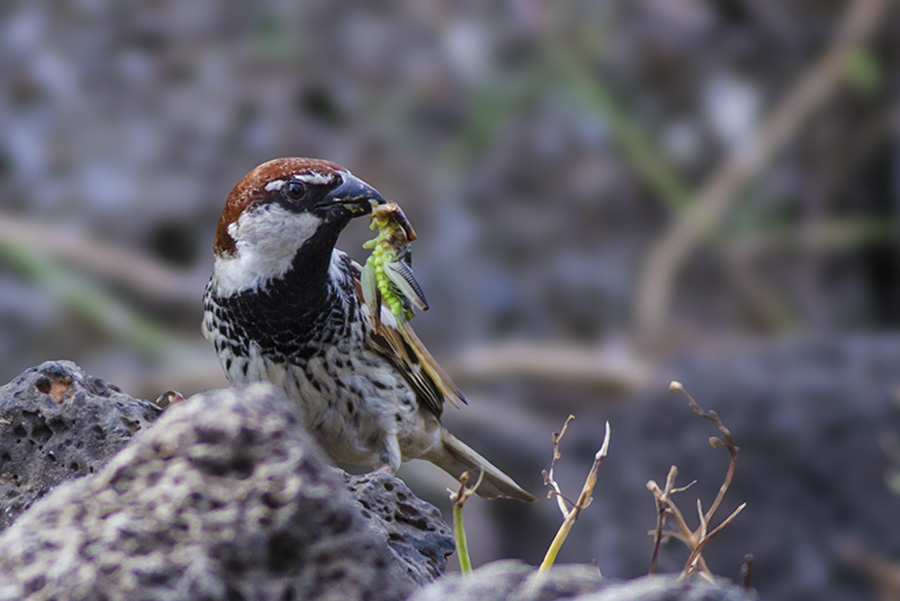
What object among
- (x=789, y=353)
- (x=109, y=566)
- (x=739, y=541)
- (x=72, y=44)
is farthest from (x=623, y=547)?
(x=72, y=44)

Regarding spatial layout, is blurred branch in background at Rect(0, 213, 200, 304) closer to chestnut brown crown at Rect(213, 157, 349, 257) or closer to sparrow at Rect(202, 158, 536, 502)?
sparrow at Rect(202, 158, 536, 502)

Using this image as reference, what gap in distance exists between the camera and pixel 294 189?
2.44 metres

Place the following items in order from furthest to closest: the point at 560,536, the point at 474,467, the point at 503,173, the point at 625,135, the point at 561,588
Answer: the point at 625,135, the point at 503,173, the point at 474,467, the point at 560,536, the point at 561,588

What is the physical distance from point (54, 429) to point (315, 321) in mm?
686

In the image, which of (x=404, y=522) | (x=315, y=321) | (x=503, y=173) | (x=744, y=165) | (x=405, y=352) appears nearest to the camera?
(x=404, y=522)

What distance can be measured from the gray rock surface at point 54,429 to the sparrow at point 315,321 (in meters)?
0.46

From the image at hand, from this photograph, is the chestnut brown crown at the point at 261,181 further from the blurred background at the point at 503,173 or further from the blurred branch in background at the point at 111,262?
the blurred branch in background at the point at 111,262

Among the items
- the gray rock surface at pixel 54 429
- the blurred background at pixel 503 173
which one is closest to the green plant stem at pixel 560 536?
the gray rock surface at pixel 54 429

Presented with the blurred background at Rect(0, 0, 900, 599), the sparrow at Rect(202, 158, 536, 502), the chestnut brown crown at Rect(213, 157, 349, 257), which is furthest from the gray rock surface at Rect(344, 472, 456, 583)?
the blurred background at Rect(0, 0, 900, 599)

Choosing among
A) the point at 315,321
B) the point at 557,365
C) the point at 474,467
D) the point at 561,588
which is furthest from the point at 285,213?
the point at 557,365

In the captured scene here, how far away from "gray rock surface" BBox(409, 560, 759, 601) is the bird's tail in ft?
4.84

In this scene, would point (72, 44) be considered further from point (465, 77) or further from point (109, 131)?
point (465, 77)

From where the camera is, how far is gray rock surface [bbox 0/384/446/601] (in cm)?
135

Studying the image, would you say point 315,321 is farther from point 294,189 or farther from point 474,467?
point 474,467
